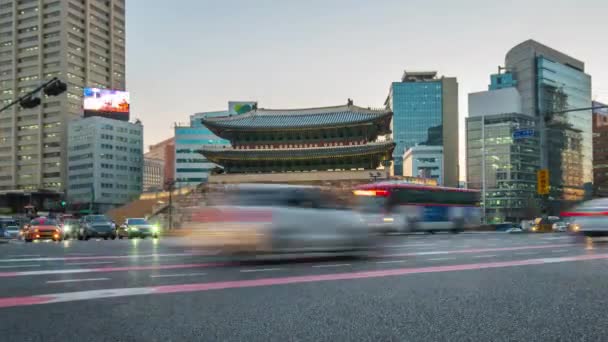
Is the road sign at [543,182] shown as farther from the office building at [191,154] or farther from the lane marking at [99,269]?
the office building at [191,154]

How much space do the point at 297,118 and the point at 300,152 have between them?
5.68 meters

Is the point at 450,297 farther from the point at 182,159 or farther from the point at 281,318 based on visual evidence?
the point at 182,159

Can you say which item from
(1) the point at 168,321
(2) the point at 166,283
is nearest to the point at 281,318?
(1) the point at 168,321

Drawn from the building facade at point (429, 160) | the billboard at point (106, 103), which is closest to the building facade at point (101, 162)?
the billboard at point (106, 103)

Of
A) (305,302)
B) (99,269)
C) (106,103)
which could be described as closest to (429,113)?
(106,103)

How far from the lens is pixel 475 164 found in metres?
125

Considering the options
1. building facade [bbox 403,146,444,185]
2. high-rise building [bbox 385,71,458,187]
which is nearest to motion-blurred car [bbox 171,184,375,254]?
building facade [bbox 403,146,444,185]

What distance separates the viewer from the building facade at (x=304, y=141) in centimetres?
6066

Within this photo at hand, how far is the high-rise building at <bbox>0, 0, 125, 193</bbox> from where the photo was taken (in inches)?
4769

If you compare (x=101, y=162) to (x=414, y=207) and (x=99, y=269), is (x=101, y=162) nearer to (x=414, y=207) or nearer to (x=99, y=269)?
(x=414, y=207)

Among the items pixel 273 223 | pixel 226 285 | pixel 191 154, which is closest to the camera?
pixel 226 285

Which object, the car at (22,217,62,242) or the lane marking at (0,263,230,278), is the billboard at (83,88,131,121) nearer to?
the car at (22,217,62,242)

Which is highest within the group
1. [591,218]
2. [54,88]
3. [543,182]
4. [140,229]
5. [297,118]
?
[297,118]

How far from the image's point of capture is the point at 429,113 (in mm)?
174250
